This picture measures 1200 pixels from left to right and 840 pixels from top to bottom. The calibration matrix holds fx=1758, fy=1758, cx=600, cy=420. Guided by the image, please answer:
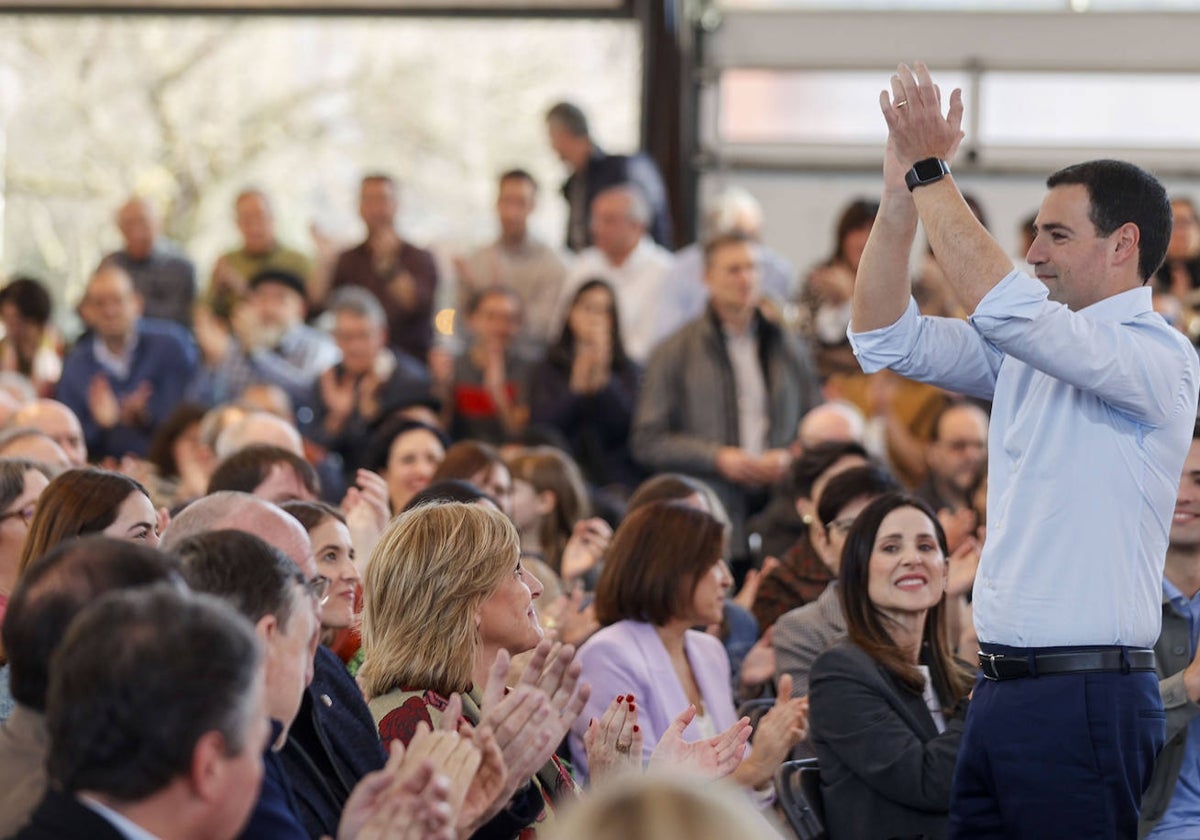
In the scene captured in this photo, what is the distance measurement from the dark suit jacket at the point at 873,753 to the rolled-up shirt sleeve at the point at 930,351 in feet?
2.78

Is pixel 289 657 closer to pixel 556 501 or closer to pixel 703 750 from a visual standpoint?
pixel 703 750

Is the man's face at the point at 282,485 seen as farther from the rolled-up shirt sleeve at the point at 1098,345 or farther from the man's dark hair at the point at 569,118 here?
the man's dark hair at the point at 569,118

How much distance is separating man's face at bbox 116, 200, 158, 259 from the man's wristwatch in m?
6.54

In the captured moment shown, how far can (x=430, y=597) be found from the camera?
317 centimetres

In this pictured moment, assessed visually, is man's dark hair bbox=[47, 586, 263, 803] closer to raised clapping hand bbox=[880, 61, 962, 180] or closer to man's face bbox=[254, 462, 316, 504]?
raised clapping hand bbox=[880, 61, 962, 180]

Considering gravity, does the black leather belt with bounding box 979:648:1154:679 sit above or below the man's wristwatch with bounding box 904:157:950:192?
below

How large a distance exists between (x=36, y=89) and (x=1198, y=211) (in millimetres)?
6281

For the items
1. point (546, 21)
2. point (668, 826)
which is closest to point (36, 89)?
point (546, 21)

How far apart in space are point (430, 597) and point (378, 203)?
5.62 metres

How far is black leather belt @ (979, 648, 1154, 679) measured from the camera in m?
2.96

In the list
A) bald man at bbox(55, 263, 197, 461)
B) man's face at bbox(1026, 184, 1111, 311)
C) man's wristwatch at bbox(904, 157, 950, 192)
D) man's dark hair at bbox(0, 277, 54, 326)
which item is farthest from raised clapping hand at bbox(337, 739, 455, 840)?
man's dark hair at bbox(0, 277, 54, 326)

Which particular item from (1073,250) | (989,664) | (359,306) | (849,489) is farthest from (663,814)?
(359,306)

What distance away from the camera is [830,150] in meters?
9.01

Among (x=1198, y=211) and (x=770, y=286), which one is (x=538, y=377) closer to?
(x=770, y=286)
